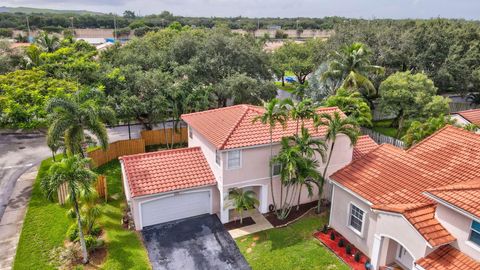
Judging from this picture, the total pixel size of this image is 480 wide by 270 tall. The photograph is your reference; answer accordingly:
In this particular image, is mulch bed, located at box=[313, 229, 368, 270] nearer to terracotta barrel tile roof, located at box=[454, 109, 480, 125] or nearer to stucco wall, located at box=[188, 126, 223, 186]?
stucco wall, located at box=[188, 126, 223, 186]

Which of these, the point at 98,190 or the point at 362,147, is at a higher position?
the point at 362,147

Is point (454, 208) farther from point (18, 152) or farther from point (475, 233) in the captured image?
point (18, 152)

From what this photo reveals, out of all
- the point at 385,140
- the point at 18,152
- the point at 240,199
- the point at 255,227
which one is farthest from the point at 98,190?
the point at 385,140

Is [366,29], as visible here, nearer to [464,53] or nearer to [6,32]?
[464,53]

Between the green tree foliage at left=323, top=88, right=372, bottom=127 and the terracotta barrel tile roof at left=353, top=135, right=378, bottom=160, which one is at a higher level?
the green tree foliage at left=323, top=88, right=372, bottom=127

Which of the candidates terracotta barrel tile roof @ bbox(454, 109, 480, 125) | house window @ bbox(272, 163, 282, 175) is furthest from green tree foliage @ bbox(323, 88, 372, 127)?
terracotta barrel tile roof @ bbox(454, 109, 480, 125)

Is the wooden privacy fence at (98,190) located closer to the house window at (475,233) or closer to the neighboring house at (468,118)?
the house window at (475,233)
